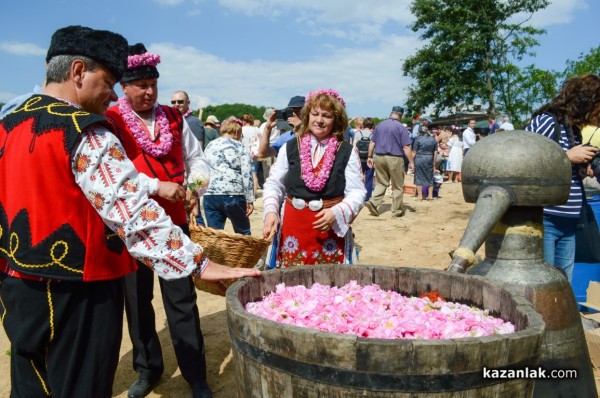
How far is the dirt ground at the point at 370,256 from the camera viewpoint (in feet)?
12.1

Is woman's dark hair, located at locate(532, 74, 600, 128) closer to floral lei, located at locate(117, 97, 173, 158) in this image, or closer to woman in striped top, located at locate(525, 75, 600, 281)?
woman in striped top, located at locate(525, 75, 600, 281)

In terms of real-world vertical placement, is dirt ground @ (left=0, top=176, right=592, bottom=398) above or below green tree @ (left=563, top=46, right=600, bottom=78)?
below

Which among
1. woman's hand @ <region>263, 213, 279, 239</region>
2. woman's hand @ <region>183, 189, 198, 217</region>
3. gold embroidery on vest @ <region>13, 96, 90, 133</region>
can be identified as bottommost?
woman's hand @ <region>263, 213, 279, 239</region>

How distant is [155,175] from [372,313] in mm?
1834

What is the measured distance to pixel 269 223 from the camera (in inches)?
133

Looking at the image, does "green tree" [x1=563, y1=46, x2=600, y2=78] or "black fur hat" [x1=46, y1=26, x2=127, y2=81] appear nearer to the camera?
"black fur hat" [x1=46, y1=26, x2=127, y2=81]

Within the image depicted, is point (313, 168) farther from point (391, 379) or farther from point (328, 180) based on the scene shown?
point (391, 379)

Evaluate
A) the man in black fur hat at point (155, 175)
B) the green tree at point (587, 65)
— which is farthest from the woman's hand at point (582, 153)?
the green tree at point (587, 65)

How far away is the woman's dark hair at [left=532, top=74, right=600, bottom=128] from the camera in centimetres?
346

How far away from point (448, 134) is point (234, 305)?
1894 centimetres

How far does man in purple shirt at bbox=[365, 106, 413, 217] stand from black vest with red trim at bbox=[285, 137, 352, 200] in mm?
6920

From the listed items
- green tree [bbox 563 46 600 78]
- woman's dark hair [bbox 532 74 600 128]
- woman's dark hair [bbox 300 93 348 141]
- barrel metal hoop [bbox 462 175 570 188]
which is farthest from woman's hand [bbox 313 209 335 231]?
green tree [bbox 563 46 600 78]

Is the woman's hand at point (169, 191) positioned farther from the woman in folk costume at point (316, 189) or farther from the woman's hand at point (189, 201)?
the woman in folk costume at point (316, 189)

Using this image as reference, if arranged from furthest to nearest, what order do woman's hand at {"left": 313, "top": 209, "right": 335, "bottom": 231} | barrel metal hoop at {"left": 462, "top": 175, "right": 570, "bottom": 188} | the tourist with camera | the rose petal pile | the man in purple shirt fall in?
the man in purple shirt
the tourist with camera
woman's hand at {"left": 313, "top": 209, "right": 335, "bottom": 231}
barrel metal hoop at {"left": 462, "top": 175, "right": 570, "bottom": 188}
the rose petal pile
